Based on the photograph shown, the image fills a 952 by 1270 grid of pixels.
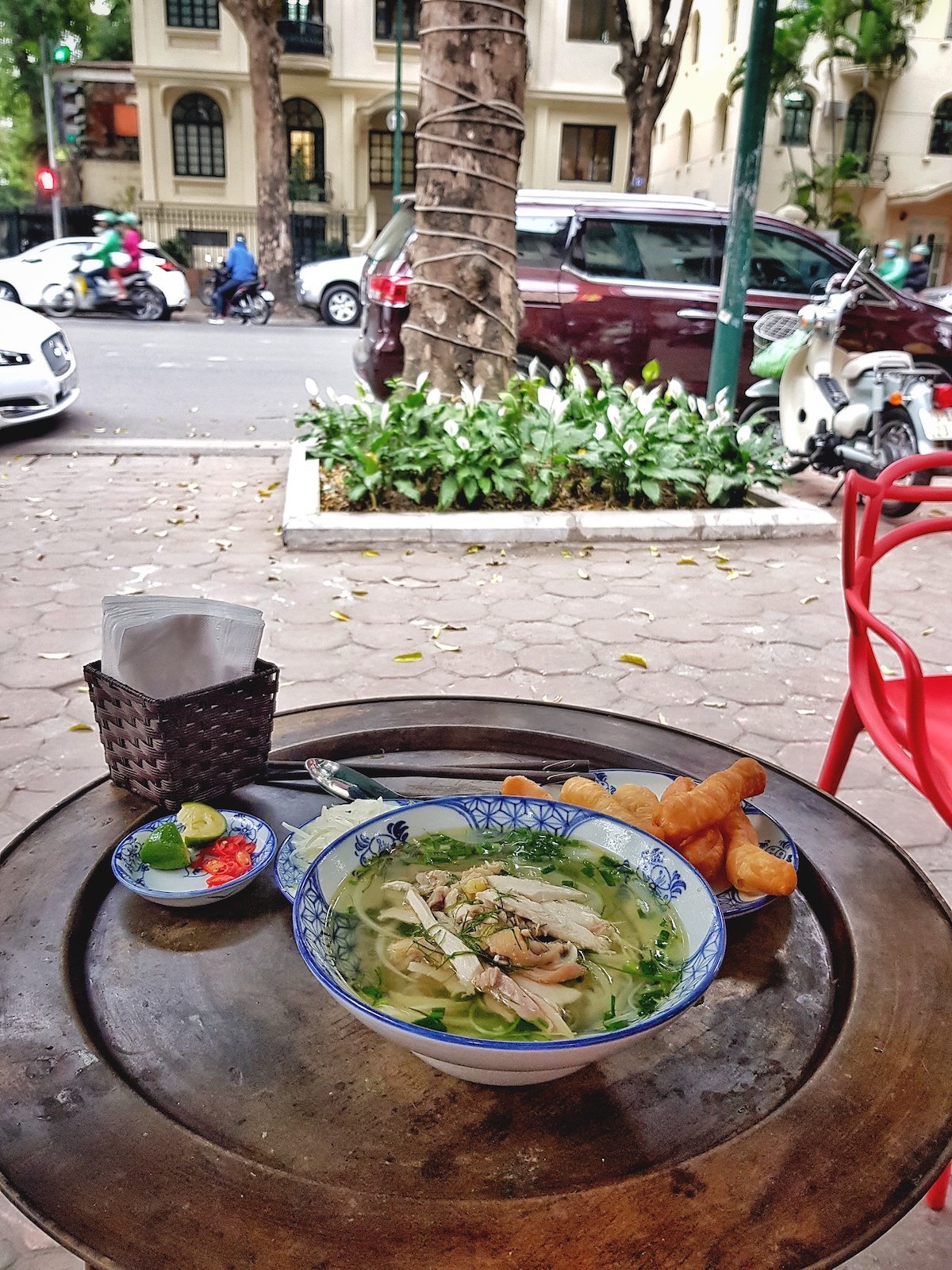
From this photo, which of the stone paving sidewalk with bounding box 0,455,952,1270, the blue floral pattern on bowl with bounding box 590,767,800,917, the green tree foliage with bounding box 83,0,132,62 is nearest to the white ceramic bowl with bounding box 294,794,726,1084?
the blue floral pattern on bowl with bounding box 590,767,800,917

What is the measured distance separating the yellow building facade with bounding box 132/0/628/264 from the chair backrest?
27.9 m

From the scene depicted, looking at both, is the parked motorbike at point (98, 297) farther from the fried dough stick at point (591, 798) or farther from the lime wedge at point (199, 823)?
the fried dough stick at point (591, 798)

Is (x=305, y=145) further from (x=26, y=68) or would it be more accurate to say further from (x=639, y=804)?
(x=639, y=804)

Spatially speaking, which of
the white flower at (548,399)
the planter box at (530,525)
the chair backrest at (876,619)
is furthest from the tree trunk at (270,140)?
the chair backrest at (876,619)

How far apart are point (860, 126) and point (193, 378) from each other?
23034 millimetres

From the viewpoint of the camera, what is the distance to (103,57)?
3319cm

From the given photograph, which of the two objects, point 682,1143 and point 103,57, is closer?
point 682,1143

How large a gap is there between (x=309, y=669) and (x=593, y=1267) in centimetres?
297

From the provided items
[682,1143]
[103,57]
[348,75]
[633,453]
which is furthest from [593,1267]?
[103,57]

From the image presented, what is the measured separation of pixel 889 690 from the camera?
6.59 feet

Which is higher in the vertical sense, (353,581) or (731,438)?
(731,438)

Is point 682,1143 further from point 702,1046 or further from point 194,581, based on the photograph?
point 194,581

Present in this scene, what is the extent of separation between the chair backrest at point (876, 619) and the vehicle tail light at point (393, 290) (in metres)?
5.34

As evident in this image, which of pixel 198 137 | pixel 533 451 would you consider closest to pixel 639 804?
pixel 533 451
